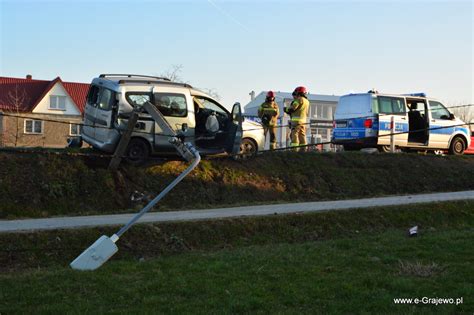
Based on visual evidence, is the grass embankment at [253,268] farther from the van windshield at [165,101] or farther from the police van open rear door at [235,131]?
the van windshield at [165,101]

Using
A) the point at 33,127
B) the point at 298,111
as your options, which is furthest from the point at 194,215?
the point at 33,127

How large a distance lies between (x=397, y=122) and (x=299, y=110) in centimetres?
359

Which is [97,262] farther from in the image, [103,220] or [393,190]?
[393,190]

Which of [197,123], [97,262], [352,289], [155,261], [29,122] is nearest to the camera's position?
[352,289]

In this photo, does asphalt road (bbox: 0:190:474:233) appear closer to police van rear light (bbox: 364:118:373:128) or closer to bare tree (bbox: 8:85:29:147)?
police van rear light (bbox: 364:118:373:128)

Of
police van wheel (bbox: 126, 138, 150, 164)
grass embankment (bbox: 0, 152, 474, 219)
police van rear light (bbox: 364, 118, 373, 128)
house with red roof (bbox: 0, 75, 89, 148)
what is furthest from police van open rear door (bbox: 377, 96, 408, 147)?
house with red roof (bbox: 0, 75, 89, 148)

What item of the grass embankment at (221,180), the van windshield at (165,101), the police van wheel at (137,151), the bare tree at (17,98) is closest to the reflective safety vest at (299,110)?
the grass embankment at (221,180)

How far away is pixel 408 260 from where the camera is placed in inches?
278

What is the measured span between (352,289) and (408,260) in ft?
5.62

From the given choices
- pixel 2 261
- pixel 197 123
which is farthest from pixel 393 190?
pixel 2 261

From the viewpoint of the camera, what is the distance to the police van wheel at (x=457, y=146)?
1831 centimetres

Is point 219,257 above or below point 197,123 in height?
below

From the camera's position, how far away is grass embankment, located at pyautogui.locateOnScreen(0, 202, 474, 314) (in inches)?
208

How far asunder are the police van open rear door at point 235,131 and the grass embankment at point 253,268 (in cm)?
389
